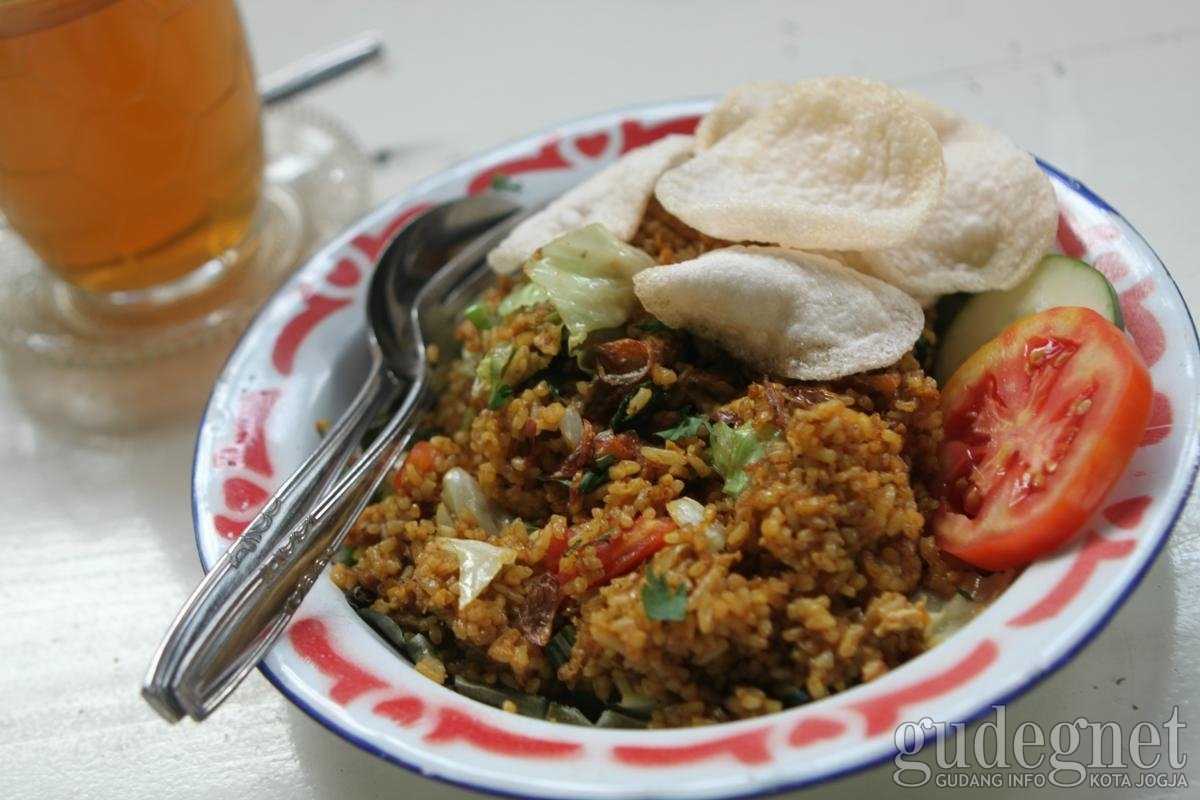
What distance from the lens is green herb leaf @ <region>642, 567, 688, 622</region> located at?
5.32 feet

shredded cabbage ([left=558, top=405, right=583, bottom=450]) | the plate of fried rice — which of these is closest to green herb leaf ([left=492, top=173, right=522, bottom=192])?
the plate of fried rice

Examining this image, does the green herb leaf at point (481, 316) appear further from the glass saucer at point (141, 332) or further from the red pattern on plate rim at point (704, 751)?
the red pattern on plate rim at point (704, 751)

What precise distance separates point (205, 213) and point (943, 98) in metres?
2.21

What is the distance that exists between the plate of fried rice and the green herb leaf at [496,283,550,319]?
1cm

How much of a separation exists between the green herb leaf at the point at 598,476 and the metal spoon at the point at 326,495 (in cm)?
43

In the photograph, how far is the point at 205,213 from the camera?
2908 mm

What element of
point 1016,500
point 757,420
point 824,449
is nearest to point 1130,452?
point 1016,500

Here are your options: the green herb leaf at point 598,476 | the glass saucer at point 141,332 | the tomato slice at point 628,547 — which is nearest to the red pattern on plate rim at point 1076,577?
the tomato slice at point 628,547

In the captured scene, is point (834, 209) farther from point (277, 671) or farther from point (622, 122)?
point (277, 671)

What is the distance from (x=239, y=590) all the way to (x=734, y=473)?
0.83 metres

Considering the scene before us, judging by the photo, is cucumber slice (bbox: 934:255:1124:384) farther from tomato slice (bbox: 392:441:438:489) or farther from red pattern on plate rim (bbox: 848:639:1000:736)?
tomato slice (bbox: 392:441:438:489)

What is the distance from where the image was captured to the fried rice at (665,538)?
1652mm

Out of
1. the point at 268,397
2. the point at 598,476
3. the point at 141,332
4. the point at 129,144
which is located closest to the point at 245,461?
the point at 268,397

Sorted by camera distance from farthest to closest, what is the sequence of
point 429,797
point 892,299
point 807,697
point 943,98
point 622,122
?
point 943,98, point 622,122, point 892,299, point 429,797, point 807,697
